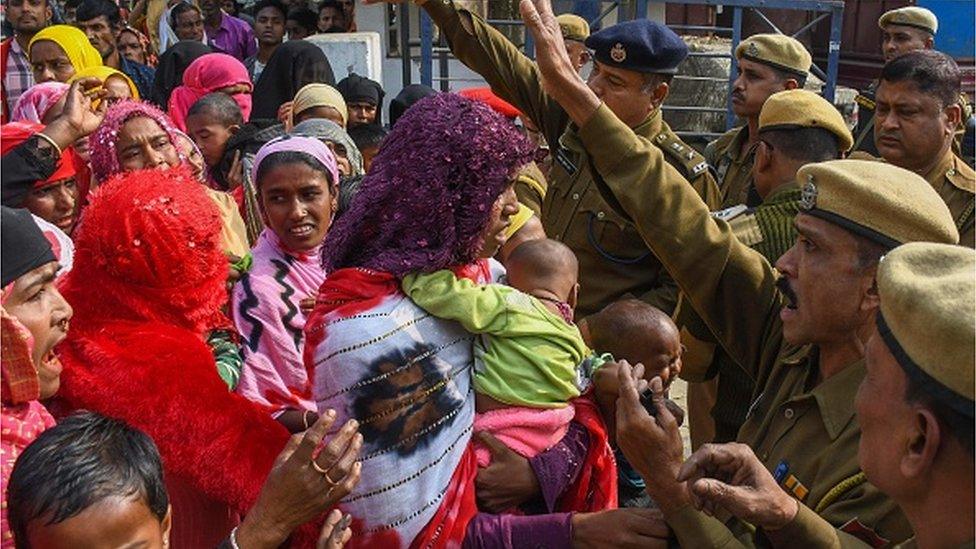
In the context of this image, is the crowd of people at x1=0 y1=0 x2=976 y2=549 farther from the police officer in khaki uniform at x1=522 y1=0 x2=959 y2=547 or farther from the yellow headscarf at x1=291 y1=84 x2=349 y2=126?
the yellow headscarf at x1=291 y1=84 x2=349 y2=126

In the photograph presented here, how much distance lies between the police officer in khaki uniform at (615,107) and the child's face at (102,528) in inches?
101

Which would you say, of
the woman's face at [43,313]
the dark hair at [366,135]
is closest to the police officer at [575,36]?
the dark hair at [366,135]

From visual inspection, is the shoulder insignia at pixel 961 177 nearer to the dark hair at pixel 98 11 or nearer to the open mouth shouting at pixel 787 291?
the open mouth shouting at pixel 787 291

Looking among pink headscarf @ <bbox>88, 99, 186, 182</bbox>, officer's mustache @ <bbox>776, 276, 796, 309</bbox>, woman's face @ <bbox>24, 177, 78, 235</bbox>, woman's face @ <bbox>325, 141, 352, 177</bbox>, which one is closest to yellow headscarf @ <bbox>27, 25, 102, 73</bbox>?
pink headscarf @ <bbox>88, 99, 186, 182</bbox>

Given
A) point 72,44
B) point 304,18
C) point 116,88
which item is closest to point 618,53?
point 116,88

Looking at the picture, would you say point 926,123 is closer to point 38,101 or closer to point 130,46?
point 38,101

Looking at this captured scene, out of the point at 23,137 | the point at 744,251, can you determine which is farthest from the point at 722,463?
the point at 23,137

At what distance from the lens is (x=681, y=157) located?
13.9ft

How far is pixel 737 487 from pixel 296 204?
6.76ft

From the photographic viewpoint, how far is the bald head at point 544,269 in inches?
114

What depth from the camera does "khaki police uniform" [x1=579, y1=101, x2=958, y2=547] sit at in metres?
2.04

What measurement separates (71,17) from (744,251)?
425 inches

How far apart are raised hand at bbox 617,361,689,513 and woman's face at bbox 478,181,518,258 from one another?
503 millimetres

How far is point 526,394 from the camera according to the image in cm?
230
